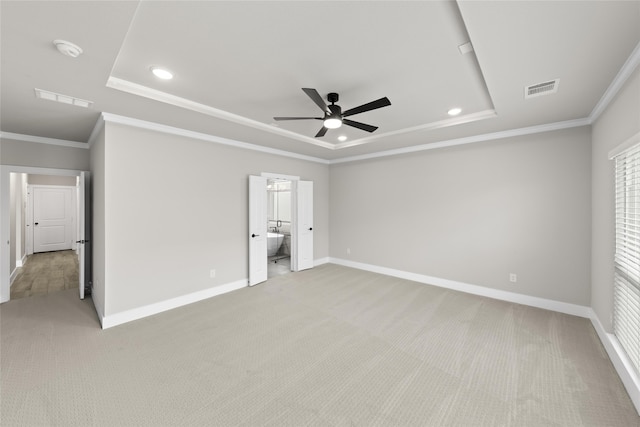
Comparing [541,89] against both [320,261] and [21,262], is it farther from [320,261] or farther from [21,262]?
[21,262]

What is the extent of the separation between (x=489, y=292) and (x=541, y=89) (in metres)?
3.06

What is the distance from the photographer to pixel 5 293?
3951 mm

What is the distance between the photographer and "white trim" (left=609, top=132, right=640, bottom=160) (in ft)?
6.53

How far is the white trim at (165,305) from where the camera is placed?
3.23 metres

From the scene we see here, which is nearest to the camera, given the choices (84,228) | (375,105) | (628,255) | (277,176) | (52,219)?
(628,255)

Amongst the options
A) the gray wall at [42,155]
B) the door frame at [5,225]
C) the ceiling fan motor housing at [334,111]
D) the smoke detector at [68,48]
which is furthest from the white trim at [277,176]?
the door frame at [5,225]

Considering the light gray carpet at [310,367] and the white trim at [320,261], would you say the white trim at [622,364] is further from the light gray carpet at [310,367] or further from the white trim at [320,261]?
the white trim at [320,261]

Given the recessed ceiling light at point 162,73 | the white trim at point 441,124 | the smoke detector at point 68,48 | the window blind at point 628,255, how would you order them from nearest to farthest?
the smoke detector at point 68,48 < the window blind at point 628,255 < the recessed ceiling light at point 162,73 < the white trim at point 441,124

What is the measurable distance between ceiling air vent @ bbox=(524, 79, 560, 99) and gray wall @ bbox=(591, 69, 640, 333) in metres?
0.48

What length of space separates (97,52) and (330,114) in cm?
198

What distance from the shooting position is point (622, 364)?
7.27 ft

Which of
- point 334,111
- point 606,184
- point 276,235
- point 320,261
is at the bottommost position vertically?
point 320,261

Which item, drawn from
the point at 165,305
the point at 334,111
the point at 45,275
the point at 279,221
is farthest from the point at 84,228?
the point at 279,221

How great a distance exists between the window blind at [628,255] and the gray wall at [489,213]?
3.63 ft
